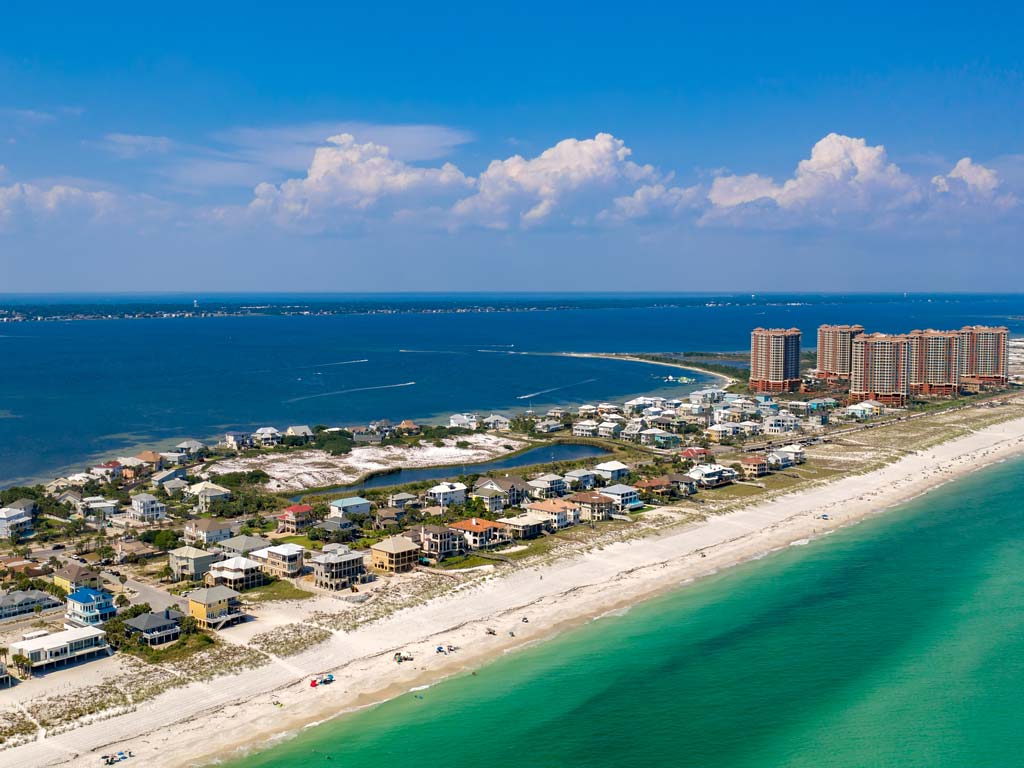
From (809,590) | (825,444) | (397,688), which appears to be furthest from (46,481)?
(825,444)

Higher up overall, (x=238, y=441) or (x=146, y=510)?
(x=238, y=441)

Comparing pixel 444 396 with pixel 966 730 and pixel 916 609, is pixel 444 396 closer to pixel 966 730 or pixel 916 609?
pixel 916 609

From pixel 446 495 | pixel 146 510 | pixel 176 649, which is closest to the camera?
pixel 176 649

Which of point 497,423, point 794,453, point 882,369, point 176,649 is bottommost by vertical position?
point 176,649

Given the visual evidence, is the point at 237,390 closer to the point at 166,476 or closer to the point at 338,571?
A: the point at 166,476

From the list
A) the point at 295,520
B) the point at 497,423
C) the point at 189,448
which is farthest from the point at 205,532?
the point at 497,423

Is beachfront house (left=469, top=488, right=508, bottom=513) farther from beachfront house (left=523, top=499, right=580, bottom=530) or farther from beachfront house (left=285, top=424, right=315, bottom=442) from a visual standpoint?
beachfront house (left=285, top=424, right=315, bottom=442)

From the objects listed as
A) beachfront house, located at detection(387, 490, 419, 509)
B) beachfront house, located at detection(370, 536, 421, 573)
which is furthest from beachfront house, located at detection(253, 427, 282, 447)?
beachfront house, located at detection(370, 536, 421, 573)
